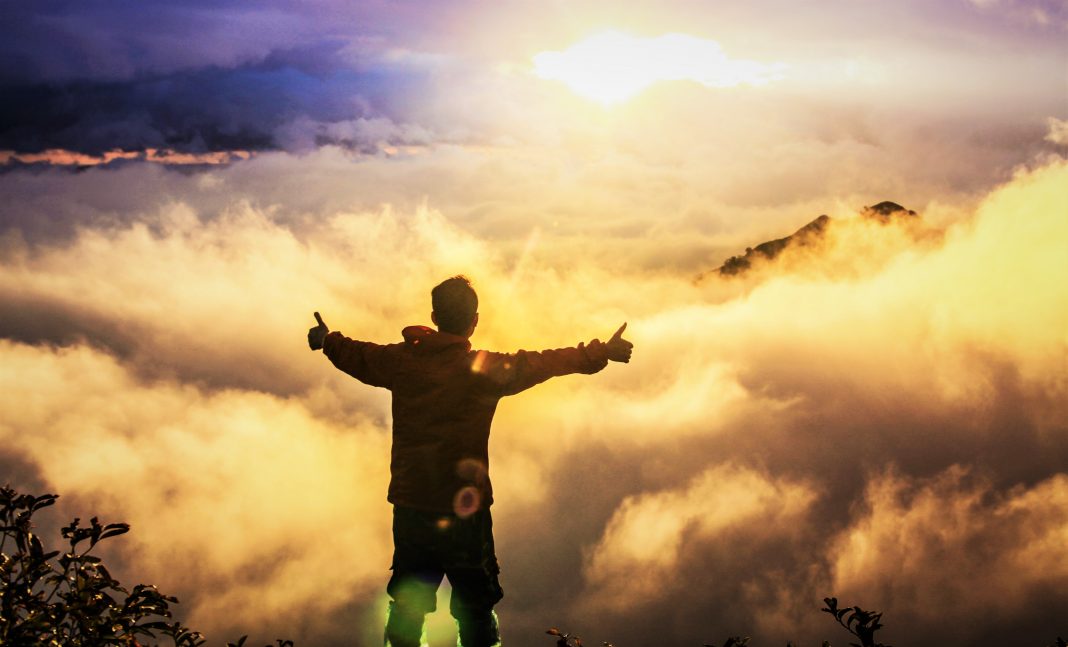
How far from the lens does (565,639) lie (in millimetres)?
5133

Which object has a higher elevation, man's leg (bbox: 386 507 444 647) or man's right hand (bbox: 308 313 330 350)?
man's right hand (bbox: 308 313 330 350)

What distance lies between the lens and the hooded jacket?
5.91 metres

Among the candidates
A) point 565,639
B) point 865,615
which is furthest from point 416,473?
point 865,615

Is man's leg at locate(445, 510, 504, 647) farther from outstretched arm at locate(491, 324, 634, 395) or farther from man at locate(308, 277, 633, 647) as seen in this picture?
outstretched arm at locate(491, 324, 634, 395)

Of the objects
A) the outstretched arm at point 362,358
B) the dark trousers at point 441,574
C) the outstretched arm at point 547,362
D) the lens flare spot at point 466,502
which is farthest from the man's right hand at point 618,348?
the outstretched arm at point 362,358

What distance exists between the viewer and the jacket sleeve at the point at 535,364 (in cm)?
580

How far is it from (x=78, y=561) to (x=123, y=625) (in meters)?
0.50

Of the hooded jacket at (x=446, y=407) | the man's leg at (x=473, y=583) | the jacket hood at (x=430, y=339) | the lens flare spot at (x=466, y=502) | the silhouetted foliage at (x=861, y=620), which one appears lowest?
the silhouetted foliage at (x=861, y=620)

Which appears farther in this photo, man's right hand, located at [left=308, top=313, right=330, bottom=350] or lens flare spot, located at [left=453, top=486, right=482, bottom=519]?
man's right hand, located at [left=308, top=313, right=330, bottom=350]

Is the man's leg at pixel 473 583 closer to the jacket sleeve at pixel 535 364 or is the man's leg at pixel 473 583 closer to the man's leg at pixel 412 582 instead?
the man's leg at pixel 412 582

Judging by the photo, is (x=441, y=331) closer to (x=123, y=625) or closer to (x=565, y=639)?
(x=565, y=639)

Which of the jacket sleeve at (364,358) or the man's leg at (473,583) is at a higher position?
the jacket sleeve at (364,358)

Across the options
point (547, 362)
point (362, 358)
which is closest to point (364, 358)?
point (362, 358)

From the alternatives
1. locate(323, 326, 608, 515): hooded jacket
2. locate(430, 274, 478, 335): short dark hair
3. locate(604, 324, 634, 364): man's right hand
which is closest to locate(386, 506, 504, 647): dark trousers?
locate(323, 326, 608, 515): hooded jacket
